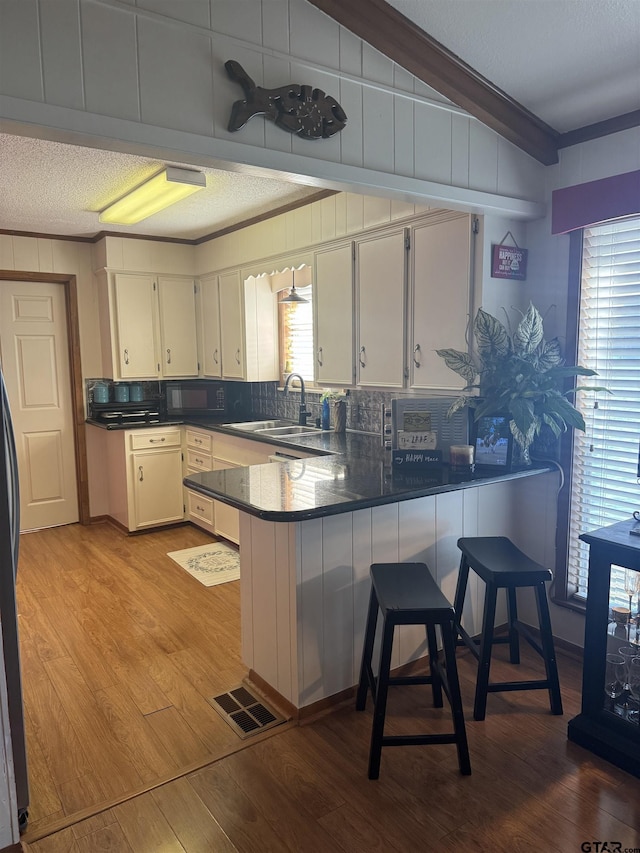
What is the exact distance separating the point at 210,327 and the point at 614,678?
407 centimetres

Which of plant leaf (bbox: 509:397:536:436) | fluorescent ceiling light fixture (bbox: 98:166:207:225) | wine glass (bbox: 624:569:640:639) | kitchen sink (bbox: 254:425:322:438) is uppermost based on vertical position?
fluorescent ceiling light fixture (bbox: 98:166:207:225)

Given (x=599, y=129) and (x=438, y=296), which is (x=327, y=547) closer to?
(x=438, y=296)

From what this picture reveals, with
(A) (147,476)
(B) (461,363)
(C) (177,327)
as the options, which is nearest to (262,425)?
(A) (147,476)

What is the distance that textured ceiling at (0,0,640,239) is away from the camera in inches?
83.7

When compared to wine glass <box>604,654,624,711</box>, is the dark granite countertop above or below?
above

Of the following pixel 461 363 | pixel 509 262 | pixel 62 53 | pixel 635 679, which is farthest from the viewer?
pixel 509 262

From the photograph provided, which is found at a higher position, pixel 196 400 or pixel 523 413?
pixel 523 413

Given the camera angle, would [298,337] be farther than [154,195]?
Yes

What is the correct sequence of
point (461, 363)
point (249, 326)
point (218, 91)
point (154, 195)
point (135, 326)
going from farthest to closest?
point (135, 326) < point (249, 326) < point (154, 195) < point (461, 363) < point (218, 91)

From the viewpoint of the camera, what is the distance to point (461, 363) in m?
2.70

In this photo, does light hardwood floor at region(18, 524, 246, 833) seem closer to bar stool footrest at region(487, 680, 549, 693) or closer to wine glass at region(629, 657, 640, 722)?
bar stool footrest at region(487, 680, 549, 693)

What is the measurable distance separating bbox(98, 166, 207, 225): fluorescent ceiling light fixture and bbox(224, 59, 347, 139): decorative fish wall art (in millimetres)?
1238

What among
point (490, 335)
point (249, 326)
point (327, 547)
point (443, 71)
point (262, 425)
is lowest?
point (327, 547)

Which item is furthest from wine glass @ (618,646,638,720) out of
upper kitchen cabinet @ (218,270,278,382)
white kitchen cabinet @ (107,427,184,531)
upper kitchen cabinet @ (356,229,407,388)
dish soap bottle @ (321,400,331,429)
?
white kitchen cabinet @ (107,427,184,531)
